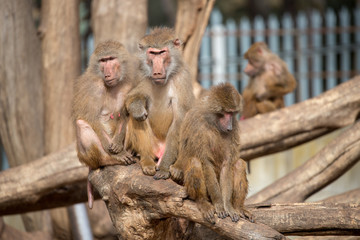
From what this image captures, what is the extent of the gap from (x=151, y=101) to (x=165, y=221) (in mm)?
1071

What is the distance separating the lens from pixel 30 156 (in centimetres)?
746

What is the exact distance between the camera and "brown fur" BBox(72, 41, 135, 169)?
476cm

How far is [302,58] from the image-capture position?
12062 mm

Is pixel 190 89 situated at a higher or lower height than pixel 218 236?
higher

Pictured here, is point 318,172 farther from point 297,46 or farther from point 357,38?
point 357,38

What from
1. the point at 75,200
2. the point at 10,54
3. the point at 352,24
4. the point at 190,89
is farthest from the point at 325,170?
the point at 352,24

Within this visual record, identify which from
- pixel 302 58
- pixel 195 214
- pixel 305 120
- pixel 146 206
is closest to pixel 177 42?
pixel 146 206

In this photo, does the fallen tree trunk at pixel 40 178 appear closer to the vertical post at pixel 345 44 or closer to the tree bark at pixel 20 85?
the tree bark at pixel 20 85

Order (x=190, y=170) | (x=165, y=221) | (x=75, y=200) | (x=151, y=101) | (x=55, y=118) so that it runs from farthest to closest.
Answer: (x=55, y=118) < (x=75, y=200) < (x=151, y=101) < (x=165, y=221) < (x=190, y=170)

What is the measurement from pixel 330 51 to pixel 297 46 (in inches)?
28.7

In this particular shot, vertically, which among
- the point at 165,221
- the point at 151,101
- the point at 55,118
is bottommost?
the point at 165,221

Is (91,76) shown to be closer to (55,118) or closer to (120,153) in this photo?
(120,153)

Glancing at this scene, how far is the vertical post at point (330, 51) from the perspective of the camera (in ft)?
38.6

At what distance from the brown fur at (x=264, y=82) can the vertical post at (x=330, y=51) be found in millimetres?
4411
